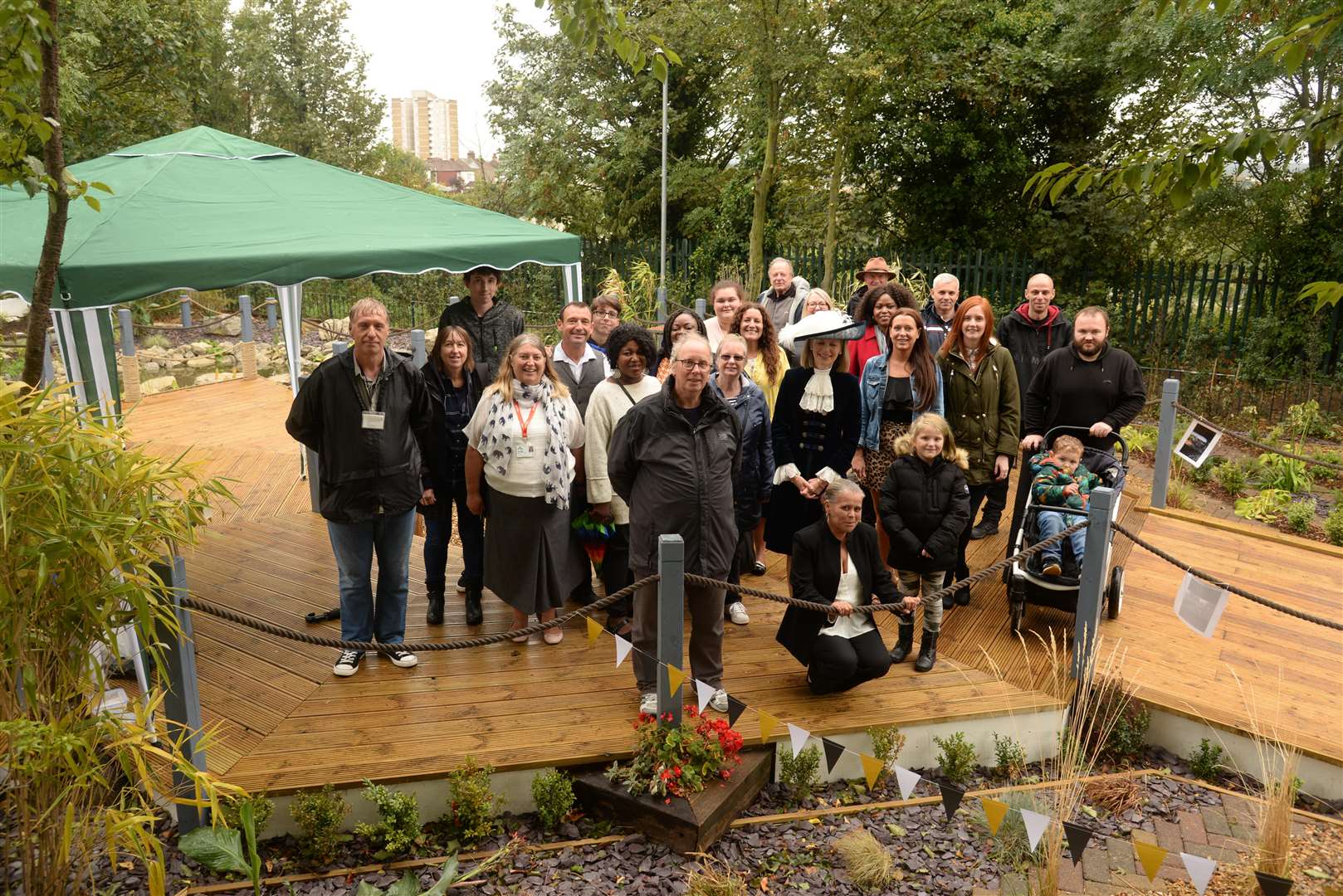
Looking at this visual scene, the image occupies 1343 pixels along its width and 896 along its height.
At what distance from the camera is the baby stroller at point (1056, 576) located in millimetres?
5027

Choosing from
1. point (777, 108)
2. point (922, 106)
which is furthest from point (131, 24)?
point (922, 106)

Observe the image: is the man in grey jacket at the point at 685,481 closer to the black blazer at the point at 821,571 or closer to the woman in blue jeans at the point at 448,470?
the black blazer at the point at 821,571

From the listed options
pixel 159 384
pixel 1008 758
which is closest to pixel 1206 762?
pixel 1008 758

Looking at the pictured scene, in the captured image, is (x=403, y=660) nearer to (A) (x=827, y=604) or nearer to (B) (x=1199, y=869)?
(A) (x=827, y=604)

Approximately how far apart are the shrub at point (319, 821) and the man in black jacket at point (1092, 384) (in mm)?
4199

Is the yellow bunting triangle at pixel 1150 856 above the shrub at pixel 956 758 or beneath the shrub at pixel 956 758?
above

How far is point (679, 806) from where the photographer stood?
12.3ft

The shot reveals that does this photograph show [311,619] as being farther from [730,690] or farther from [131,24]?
[131,24]

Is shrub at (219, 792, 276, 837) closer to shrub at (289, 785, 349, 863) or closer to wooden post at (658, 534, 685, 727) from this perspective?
shrub at (289, 785, 349, 863)

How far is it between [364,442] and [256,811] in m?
1.55

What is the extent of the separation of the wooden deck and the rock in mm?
8315

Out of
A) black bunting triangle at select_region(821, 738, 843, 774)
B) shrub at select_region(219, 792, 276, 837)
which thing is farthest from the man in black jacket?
shrub at select_region(219, 792, 276, 837)

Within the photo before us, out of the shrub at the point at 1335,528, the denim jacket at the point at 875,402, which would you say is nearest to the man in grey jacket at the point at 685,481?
the denim jacket at the point at 875,402

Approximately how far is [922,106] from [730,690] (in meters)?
12.3
